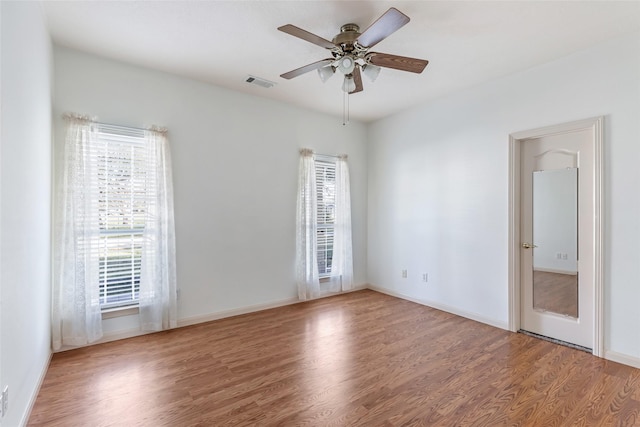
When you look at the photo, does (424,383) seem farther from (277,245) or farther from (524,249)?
(277,245)

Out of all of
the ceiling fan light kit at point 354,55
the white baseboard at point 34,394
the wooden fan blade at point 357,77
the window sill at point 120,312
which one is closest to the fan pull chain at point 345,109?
the wooden fan blade at point 357,77

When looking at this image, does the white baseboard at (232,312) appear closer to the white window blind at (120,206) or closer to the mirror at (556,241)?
the white window blind at (120,206)

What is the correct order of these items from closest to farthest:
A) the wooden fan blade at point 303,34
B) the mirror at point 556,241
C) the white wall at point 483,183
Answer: the wooden fan blade at point 303,34, the white wall at point 483,183, the mirror at point 556,241

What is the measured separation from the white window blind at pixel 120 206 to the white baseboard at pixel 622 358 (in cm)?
469

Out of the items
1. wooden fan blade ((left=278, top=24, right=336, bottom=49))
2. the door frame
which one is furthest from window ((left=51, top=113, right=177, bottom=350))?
the door frame

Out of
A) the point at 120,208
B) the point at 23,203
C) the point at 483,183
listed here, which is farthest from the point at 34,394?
the point at 483,183

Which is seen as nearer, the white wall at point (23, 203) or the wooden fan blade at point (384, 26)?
the white wall at point (23, 203)

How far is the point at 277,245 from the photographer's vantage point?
4387 millimetres

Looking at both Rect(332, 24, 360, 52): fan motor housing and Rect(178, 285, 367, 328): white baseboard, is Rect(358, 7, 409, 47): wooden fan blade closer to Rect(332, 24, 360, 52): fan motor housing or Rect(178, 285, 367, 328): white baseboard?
Rect(332, 24, 360, 52): fan motor housing

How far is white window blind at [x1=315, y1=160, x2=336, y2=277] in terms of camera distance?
4.89 metres

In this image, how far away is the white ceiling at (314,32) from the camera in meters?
2.36

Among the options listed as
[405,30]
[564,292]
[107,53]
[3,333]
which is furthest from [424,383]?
[107,53]

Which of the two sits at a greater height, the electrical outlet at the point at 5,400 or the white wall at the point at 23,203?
the white wall at the point at 23,203

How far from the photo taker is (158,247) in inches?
133
